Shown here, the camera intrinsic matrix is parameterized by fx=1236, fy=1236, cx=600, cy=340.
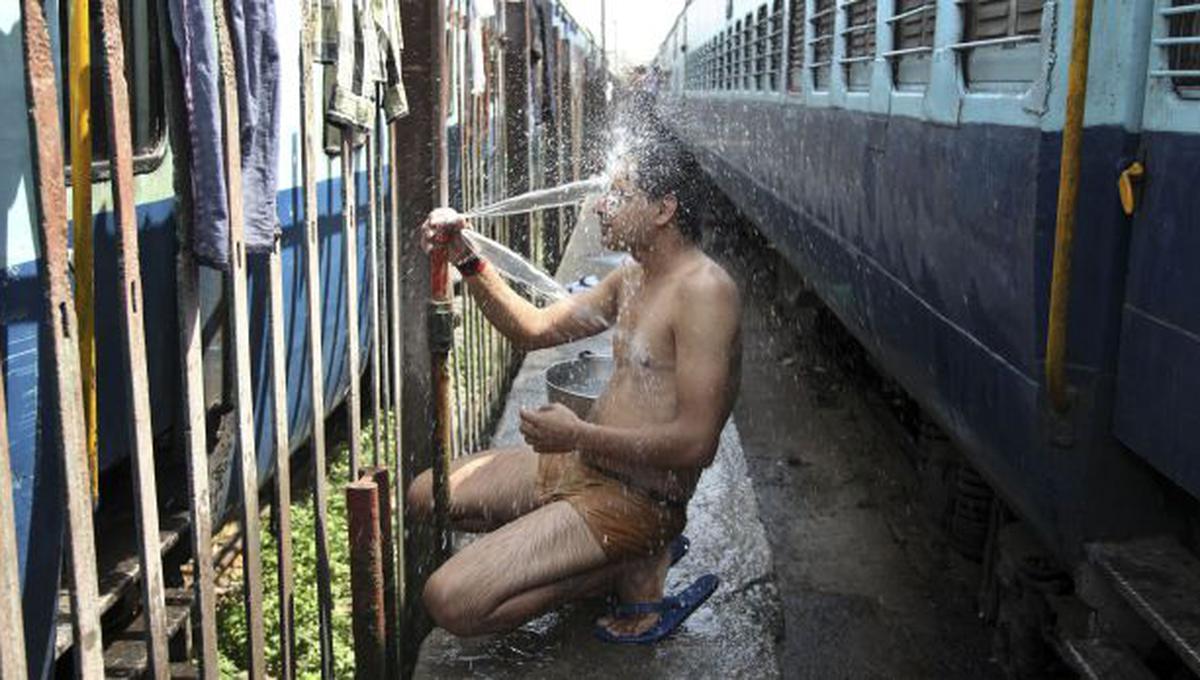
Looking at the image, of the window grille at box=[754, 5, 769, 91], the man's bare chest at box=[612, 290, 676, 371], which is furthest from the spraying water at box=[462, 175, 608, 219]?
the window grille at box=[754, 5, 769, 91]

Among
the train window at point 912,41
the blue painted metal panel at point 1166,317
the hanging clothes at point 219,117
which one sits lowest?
the blue painted metal panel at point 1166,317

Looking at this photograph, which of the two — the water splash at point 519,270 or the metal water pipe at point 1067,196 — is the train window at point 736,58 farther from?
the metal water pipe at point 1067,196

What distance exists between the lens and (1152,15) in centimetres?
236

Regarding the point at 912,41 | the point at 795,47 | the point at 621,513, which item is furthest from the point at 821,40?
the point at 621,513

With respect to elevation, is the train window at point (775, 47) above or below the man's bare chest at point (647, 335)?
above

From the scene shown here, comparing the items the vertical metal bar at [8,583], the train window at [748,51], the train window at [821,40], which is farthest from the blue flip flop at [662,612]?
the train window at [748,51]

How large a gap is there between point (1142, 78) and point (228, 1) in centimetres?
173

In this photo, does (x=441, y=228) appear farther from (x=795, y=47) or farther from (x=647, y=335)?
(x=795, y=47)

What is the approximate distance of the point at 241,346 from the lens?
219 cm

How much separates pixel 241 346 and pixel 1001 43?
2.03 meters

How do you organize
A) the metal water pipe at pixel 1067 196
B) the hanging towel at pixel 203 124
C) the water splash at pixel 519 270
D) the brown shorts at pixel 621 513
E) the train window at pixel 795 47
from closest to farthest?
the hanging towel at pixel 203 124, the metal water pipe at pixel 1067 196, the brown shorts at pixel 621 513, the water splash at pixel 519 270, the train window at pixel 795 47

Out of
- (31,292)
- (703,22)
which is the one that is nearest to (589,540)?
(31,292)

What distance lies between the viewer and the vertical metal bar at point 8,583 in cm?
146

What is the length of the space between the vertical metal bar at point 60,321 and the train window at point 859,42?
12.1ft
